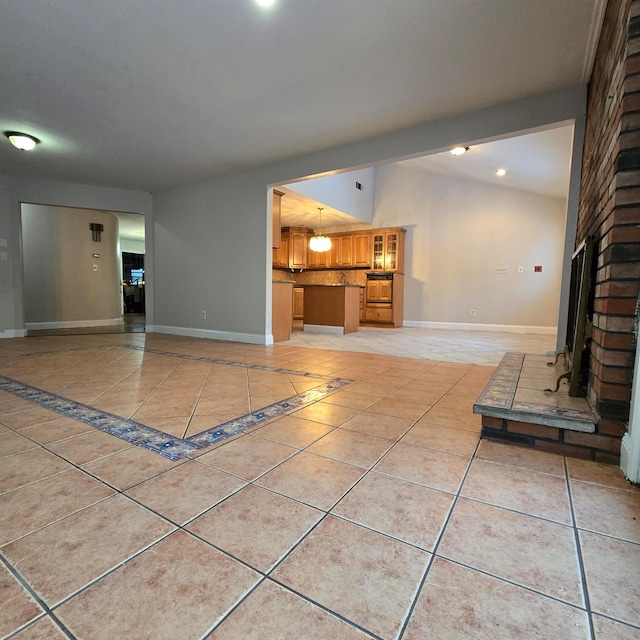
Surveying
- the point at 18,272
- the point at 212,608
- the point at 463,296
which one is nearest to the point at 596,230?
the point at 212,608

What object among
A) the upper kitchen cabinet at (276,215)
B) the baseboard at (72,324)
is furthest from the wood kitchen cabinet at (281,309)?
the baseboard at (72,324)

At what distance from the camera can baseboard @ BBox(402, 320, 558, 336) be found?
6.83 meters

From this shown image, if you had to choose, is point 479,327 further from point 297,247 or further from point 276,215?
point 276,215

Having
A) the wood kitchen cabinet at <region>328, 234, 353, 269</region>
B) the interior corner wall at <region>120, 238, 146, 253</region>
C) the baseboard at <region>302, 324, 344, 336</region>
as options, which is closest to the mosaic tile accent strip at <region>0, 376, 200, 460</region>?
the baseboard at <region>302, 324, 344, 336</region>

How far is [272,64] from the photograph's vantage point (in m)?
2.53

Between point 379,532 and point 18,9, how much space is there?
3.36 m

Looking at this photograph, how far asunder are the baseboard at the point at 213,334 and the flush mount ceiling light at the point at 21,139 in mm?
3074

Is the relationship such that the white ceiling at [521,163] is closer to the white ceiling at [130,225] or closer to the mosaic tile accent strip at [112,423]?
the mosaic tile accent strip at [112,423]

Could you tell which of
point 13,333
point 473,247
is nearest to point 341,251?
point 473,247

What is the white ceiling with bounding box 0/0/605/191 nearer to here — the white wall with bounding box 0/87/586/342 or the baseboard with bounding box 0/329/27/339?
the white wall with bounding box 0/87/586/342

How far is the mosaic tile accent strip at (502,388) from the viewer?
166cm

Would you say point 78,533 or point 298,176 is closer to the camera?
point 78,533

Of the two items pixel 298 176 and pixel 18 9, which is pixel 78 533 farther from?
pixel 298 176

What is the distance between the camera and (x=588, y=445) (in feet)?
4.83
